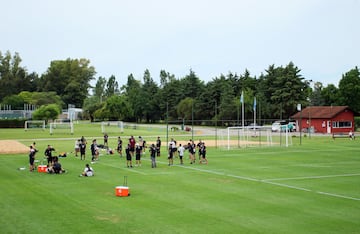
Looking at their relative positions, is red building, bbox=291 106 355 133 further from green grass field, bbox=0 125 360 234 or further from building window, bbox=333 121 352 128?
green grass field, bbox=0 125 360 234

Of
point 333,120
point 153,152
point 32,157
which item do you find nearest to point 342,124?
point 333,120

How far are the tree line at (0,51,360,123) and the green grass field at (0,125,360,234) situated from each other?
49863 millimetres

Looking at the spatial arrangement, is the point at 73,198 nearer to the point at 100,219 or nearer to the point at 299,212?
the point at 100,219

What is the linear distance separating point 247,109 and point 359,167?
6080cm

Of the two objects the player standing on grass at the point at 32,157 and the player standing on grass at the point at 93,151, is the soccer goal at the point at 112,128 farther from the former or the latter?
the player standing on grass at the point at 32,157

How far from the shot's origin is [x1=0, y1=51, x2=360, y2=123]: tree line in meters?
95.2

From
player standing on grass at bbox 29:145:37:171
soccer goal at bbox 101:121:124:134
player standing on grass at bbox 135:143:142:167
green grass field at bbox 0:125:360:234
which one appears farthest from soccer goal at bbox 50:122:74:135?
player standing on grass at bbox 29:145:37:171

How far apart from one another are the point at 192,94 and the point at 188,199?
97.5m

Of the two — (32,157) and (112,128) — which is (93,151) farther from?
(112,128)

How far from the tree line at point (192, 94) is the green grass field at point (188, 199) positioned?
49863 mm

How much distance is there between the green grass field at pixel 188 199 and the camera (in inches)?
605

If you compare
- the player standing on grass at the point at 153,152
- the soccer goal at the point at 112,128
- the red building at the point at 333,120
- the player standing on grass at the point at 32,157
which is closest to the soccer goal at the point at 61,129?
the soccer goal at the point at 112,128

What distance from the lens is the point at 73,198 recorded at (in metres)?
20.2

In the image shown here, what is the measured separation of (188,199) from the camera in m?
19.9
